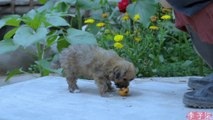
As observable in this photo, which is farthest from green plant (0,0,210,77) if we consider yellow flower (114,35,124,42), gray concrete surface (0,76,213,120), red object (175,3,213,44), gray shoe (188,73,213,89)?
red object (175,3,213,44)

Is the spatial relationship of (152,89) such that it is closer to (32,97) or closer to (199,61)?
(32,97)

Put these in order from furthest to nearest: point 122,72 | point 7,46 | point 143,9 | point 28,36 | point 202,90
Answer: point 143,9 < point 7,46 < point 28,36 < point 122,72 < point 202,90

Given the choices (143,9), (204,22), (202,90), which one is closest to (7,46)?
(143,9)

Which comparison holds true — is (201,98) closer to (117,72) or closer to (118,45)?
(117,72)

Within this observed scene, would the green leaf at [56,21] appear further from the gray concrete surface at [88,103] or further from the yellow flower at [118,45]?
the yellow flower at [118,45]

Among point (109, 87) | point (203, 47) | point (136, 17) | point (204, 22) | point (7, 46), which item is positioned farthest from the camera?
point (136, 17)

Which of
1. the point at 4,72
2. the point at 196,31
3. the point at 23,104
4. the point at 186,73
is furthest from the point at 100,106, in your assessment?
the point at 4,72
